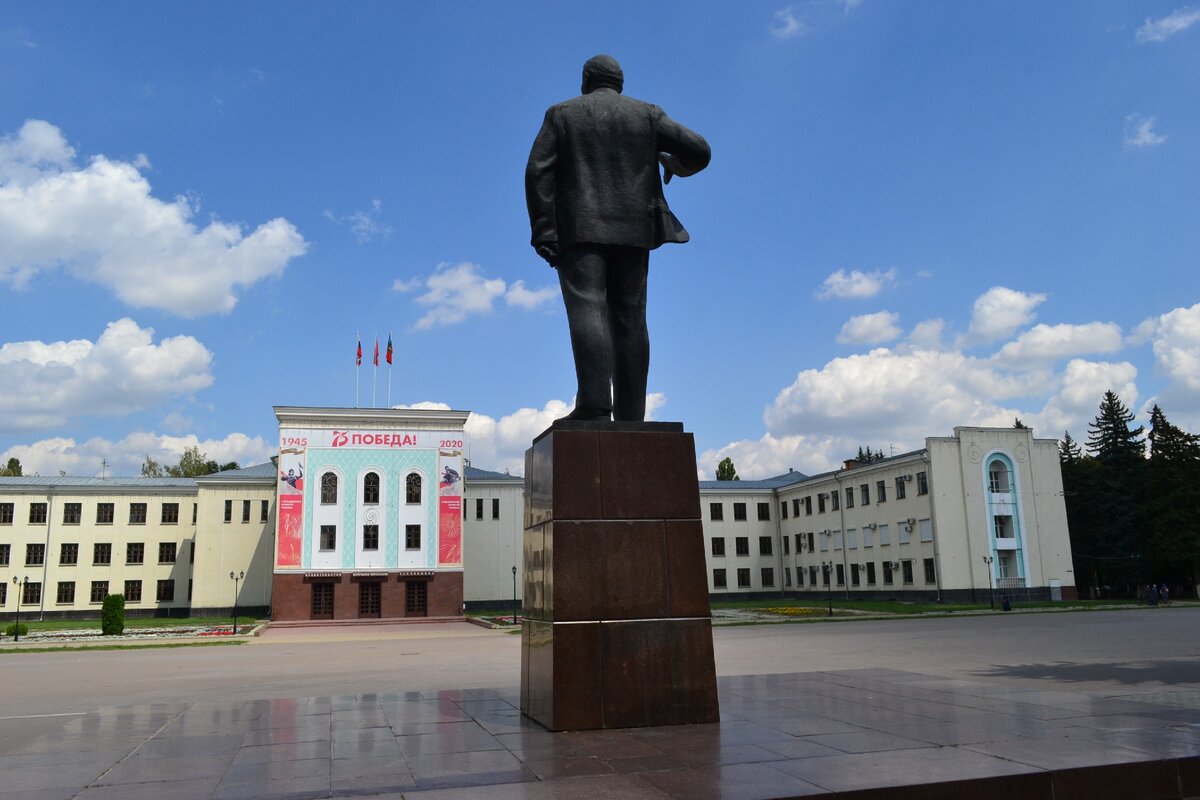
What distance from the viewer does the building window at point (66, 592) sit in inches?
2094

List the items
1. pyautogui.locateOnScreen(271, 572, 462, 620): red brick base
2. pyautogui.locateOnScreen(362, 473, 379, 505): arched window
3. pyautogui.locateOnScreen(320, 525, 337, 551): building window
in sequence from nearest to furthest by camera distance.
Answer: pyautogui.locateOnScreen(271, 572, 462, 620): red brick base → pyautogui.locateOnScreen(320, 525, 337, 551): building window → pyautogui.locateOnScreen(362, 473, 379, 505): arched window

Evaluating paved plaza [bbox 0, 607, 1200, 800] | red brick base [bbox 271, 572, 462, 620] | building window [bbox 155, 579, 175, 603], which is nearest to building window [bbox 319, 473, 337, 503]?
red brick base [bbox 271, 572, 462, 620]

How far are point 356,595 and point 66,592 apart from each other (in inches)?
827

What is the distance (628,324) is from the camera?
7.39 meters

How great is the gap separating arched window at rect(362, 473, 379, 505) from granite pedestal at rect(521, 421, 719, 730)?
4086 centimetres

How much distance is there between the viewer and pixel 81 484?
2169 inches

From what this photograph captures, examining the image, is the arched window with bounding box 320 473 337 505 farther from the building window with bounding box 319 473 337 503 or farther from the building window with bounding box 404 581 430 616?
the building window with bounding box 404 581 430 616

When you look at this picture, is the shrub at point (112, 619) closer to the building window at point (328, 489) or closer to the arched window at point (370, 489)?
the building window at point (328, 489)

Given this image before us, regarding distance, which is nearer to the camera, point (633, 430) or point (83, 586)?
point (633, 430)

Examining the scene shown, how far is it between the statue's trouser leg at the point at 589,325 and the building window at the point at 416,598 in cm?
4128

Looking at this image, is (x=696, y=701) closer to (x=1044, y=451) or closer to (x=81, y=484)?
(x=1044, y=451)

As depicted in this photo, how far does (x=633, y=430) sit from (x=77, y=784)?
4117mm

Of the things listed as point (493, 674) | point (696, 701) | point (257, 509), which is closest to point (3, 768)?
point (696, 701)

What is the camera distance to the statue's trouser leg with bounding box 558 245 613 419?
7016 mm
